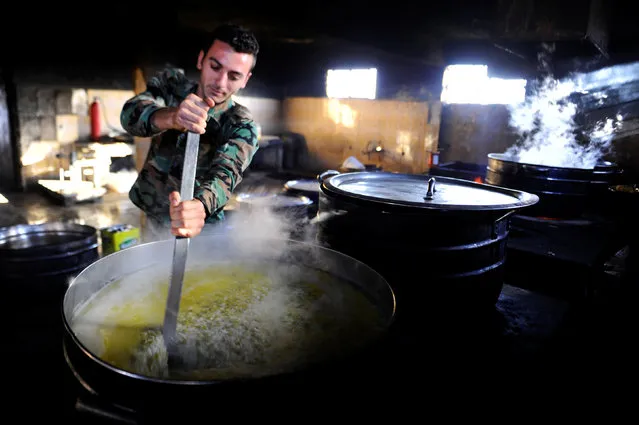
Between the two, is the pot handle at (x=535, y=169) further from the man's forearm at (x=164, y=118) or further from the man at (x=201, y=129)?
the man's forearm at (x=164, y=118)

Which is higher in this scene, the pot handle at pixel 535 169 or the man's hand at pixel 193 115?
the man's hand at pixel 193 115

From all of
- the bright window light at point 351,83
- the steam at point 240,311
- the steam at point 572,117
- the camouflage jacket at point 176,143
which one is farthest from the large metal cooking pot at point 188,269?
the bright window light at point 351,83

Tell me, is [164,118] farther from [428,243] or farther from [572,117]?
[572,117]

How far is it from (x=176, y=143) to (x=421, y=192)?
203 cm

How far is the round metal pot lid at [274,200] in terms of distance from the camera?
4.81 m

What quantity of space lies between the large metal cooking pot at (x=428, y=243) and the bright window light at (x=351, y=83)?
34.5 feet

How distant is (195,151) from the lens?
1.70 m

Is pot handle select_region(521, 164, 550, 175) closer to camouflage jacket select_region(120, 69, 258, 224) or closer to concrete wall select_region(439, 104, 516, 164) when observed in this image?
camouflage jacket select_region(120, 69, 258, 224)

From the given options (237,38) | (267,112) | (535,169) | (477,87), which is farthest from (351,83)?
(237,38)

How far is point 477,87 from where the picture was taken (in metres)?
10.4

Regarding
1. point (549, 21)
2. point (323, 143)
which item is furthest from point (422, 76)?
point (549, 21)

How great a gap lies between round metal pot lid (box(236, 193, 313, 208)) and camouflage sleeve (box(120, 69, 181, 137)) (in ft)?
5.92

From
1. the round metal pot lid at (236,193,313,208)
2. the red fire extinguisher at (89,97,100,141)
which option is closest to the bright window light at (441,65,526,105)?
the round metal pot lid at (236,193,313,208)

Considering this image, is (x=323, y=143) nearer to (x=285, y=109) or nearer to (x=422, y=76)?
(x=285, y=109)
